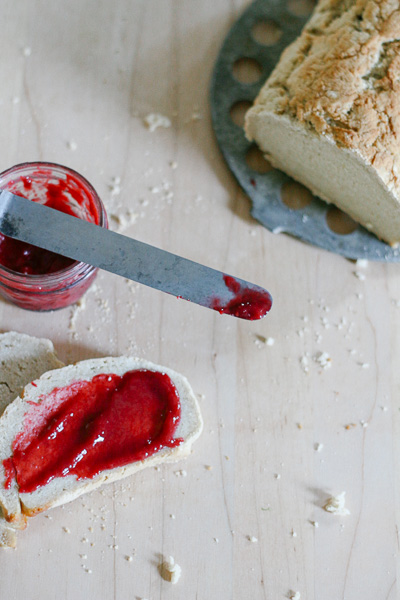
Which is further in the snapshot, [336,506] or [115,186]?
[115,186]

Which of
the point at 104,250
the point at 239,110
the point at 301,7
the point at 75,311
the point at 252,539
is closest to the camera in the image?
the point at 104,250

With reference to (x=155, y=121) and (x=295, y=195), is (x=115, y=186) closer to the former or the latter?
(x=155, y=121)

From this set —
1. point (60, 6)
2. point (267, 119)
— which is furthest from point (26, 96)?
point (267, 119)

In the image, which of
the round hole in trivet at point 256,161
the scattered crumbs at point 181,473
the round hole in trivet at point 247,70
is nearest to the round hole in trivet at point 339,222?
the round hole in trivet at point 256,161

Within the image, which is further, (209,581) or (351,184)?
(351,184)

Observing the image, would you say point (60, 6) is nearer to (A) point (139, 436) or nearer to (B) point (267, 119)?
(B) point (267, 119)

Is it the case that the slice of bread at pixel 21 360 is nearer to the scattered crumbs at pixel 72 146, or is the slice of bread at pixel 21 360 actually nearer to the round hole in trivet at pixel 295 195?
the scattered crumbs at pixel 72 146

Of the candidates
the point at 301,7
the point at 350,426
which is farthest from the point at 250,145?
the point at 350,426
